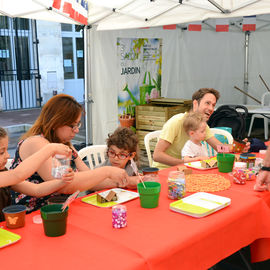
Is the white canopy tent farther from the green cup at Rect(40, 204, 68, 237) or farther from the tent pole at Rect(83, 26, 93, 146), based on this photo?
the green cup at Rect(40, 204, 68, 237)

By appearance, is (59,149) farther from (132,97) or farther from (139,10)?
(132,97)

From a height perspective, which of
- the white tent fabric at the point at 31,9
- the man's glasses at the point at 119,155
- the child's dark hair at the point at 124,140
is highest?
the white tent fabric at the point at 31,9

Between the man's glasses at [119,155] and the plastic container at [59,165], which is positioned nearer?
the plastic container at [59,165]

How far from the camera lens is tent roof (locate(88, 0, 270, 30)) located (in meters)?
5.13

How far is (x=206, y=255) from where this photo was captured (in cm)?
182

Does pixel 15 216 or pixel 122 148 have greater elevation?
pixel 122 148

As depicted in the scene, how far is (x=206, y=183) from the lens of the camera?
102 inches

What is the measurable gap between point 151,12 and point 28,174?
4.35m

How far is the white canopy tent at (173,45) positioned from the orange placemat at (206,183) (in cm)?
286

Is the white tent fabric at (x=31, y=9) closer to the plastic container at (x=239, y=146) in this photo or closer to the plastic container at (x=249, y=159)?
the plastic container at (x=239, y=146)

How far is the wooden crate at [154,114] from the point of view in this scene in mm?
6662

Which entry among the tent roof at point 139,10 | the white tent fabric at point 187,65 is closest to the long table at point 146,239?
the tent roof at point 139,10

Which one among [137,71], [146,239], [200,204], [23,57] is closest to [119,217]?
[146,239]

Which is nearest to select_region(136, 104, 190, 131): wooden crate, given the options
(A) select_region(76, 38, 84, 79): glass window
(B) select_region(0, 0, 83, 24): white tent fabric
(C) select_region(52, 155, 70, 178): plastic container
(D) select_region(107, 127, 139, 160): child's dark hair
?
(B) select_region(0, 0, 83, 24): white tent fabric
